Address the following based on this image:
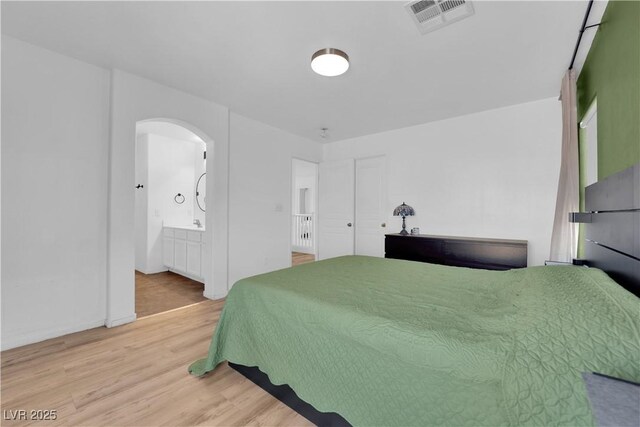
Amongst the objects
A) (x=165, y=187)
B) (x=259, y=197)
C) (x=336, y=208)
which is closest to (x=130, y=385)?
(x=259, y=197)

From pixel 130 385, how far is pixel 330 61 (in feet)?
9.00

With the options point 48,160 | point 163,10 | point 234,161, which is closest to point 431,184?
point 234,161

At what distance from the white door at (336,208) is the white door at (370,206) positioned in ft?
0.49

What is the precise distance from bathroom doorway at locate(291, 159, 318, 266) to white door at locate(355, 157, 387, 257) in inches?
57.2

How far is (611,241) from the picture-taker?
4.80ft

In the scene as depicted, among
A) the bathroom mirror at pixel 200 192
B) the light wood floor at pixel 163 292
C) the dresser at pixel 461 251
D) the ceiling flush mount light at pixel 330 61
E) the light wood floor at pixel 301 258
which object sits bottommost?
the light wood floor at pixel 163 292

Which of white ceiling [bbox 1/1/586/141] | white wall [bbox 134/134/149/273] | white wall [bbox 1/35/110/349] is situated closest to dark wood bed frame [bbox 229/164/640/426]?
white ceiling [bbox 1/1/586/141]

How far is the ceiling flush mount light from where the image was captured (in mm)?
2141

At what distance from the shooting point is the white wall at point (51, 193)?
7.10 ft

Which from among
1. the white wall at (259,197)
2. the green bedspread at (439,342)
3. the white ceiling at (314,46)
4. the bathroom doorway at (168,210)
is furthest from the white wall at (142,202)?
the green bedspread at (439,342)

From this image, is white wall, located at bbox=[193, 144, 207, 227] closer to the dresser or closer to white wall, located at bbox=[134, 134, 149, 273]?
white wall, located at bbox=[134, 134, 149, 273]

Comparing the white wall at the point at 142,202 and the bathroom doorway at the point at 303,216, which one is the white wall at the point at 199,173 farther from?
the bathroom doorway at the point at 303,216

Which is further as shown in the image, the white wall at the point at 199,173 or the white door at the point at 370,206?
the white wall at the point at 199,173

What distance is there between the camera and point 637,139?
1.33 m
